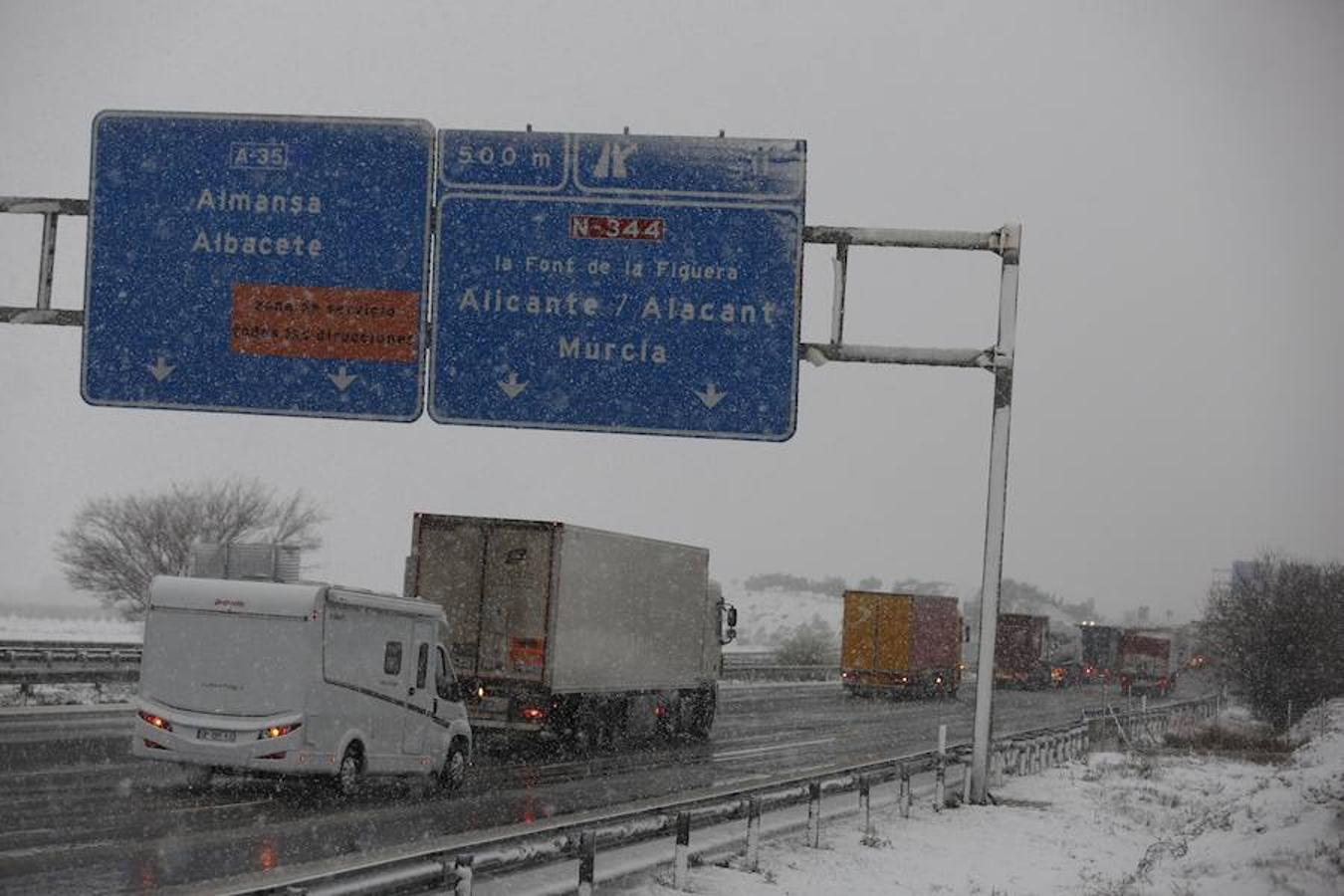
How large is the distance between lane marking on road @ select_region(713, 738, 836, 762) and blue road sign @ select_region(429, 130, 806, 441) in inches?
544

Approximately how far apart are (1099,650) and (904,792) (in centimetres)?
7580

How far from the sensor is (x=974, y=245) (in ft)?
64.3

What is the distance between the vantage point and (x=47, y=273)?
18.2 metres

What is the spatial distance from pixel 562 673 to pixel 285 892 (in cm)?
1983

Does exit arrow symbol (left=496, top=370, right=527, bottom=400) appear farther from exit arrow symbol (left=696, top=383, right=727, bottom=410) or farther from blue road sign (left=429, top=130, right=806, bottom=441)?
exit arrow symbol (left=696, top=383, right=727, bottom=410)

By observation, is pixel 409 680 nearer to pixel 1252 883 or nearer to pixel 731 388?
pixel 731 388

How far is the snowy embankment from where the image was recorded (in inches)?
547

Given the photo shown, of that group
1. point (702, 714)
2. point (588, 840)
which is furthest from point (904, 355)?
point (702, 714)

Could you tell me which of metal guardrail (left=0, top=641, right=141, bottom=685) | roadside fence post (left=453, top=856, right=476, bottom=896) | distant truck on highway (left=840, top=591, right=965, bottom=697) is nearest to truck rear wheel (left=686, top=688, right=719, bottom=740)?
metal guardrail (left=0, top=641, right=141, bottom=685)

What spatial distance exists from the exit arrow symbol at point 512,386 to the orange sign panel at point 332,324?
96cm

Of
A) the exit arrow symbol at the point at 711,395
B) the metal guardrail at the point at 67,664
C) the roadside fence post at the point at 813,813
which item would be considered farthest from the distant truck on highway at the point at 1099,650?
the exit arrow symbol at the point at 711,395

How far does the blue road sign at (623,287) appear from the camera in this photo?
678 inches

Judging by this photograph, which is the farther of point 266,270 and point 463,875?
point 266,270

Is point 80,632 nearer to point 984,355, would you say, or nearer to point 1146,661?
point 1146,661
